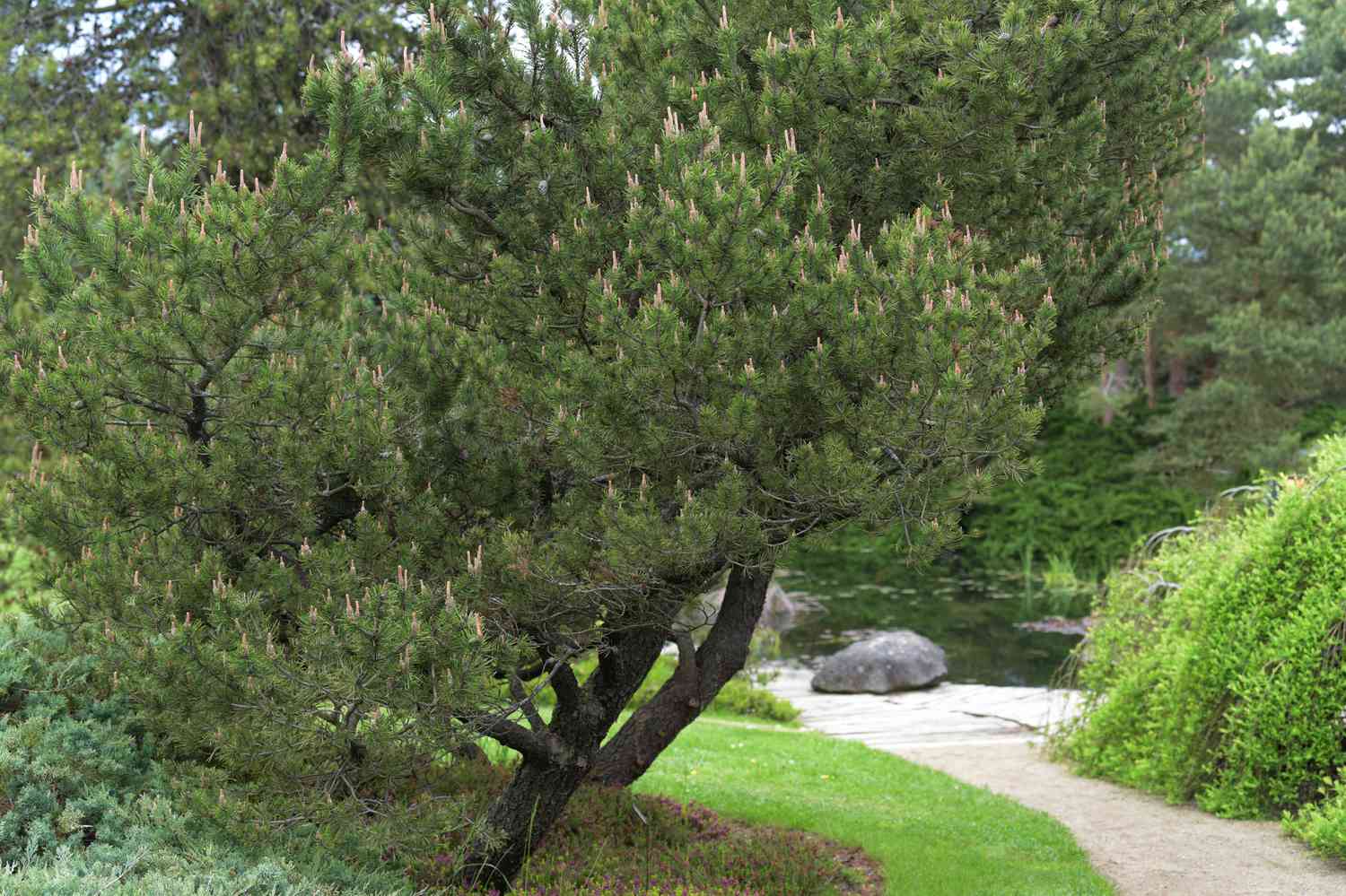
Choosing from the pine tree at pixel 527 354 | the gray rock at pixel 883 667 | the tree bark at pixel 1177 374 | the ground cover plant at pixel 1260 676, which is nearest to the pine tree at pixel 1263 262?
the tree bark at pixel 1177 374

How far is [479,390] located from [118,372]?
1.32 metres

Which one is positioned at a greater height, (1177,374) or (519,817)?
(1177,374)

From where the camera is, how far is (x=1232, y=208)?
23078 mm

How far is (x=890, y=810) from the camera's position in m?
7.86

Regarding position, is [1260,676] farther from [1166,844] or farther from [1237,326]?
[1237,326]

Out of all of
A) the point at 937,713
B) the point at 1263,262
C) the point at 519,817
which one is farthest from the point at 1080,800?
the point at 1263,262

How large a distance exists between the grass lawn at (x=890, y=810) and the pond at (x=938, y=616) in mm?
6023

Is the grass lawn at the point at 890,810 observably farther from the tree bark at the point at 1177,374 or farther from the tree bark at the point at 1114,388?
the tree bark at the point at 1177,374

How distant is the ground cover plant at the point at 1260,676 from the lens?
7000 millimetres

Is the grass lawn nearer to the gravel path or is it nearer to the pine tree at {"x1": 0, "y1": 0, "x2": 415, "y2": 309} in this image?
the gravel path

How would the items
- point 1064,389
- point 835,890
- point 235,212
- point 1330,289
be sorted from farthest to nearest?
point 1330,289 < point 1064,389 < point 835,890 < point 235,212

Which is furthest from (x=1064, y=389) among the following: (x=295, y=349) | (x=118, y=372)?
(x=118, y=372)

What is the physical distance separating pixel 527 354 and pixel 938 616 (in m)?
17.0

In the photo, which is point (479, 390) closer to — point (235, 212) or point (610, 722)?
point (235, 212)
